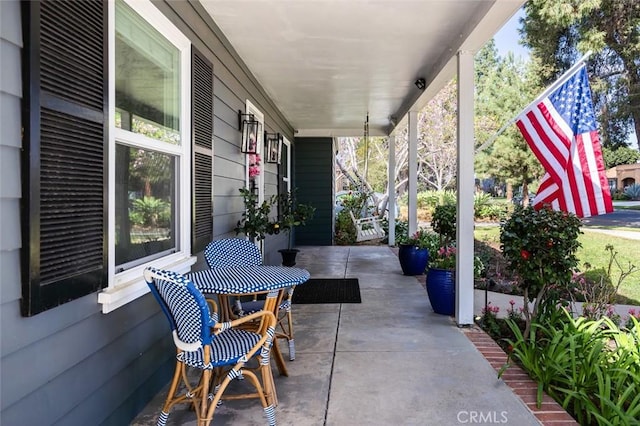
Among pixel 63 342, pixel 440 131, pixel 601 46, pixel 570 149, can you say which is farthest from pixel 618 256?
pixel 440 131

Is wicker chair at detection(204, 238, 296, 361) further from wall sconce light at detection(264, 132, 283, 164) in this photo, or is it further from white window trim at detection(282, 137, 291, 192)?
white window trim at detection(282, 137, 291, 192)

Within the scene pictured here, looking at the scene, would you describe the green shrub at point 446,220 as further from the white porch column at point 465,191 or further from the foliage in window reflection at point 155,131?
the foliage in window reflection at point 155,131

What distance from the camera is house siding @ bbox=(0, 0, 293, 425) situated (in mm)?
1376

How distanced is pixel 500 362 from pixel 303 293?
262 centimetres

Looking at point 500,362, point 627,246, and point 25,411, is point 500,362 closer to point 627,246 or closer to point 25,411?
point 25,411

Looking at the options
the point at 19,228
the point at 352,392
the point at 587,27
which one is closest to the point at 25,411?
the point at 19,228

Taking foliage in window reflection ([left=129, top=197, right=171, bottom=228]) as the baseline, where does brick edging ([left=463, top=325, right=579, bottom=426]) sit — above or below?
below

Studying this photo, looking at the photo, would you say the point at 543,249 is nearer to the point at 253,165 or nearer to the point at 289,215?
the point at 253,165

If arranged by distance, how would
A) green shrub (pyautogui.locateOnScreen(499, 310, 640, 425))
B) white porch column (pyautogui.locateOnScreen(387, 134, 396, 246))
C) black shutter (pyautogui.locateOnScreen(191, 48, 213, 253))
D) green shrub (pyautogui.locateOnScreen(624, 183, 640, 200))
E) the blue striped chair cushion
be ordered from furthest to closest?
green shrub (pyautogui.locateOnScreen(624, 183, 640, 200)) → white porch column (pyautogui.locateOnScreen(387, 134, 396, 246)) → black shutter (pyautogui.locateOnScreen(191, 48, 213, 253)) → green shrub (pyautogui.locateOnScreen(499, 310, 640, 425)) → the blue striped chair cushion

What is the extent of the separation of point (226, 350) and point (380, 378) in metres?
1.14

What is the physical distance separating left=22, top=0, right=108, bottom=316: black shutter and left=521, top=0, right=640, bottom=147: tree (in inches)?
403

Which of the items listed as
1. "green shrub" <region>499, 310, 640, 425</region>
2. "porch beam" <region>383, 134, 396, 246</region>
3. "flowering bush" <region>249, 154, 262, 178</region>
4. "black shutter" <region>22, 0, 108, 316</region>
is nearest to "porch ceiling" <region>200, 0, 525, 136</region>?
"flowering bush" <region>249, 154, 262, 178</region>

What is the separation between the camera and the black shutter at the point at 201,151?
10.1 feet

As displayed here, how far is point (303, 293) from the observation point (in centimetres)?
522
